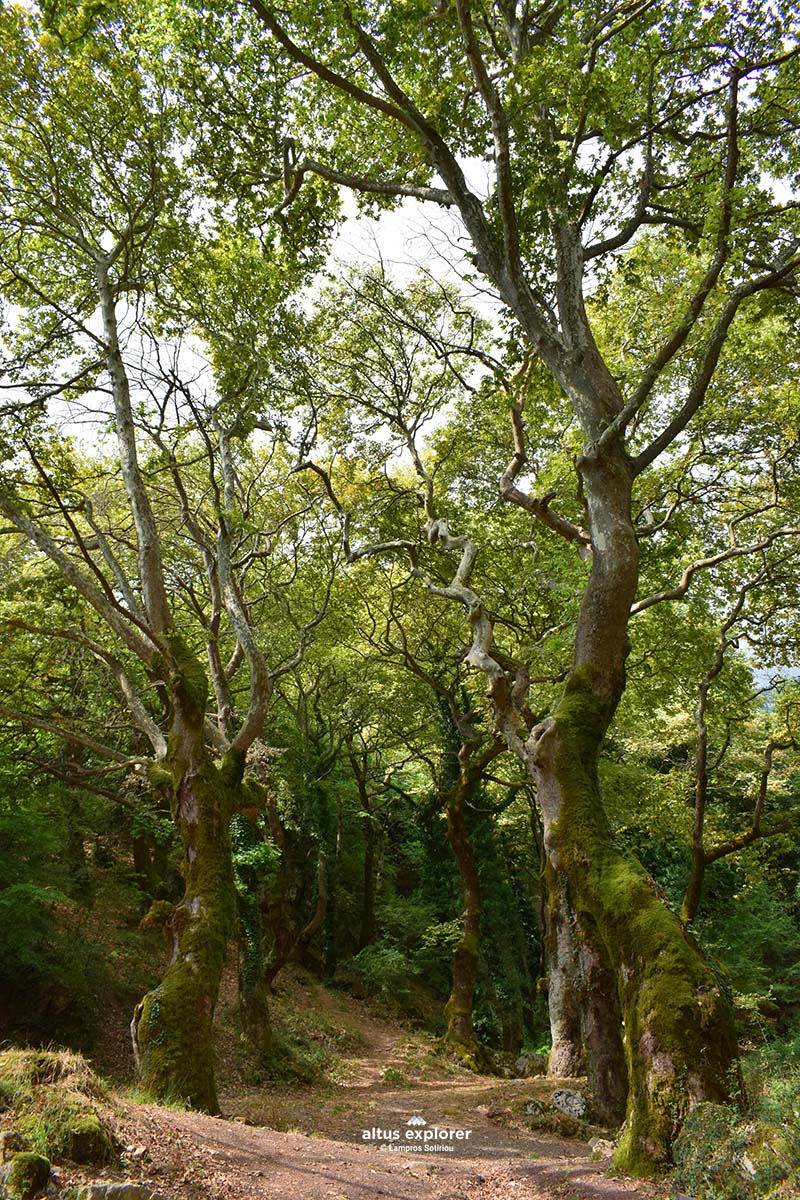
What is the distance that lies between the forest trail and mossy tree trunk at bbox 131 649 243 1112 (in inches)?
27.2

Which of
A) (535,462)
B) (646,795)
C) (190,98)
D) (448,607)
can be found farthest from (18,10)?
(646,795)

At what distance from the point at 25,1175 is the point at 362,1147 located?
530 cm

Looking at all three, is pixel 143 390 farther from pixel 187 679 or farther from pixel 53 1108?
pixel 53 1108

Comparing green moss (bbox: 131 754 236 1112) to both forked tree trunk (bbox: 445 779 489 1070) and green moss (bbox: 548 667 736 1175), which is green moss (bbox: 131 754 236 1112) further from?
forked tree trunk (bbox: 445 779 489 1070)

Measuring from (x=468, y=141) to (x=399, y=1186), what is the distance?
35.4ft

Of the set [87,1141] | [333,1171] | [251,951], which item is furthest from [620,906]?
[251,951]

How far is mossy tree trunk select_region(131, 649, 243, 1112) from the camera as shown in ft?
21.7

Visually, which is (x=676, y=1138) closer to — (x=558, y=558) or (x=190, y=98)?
(x=558, y=558)

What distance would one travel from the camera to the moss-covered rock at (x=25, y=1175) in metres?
2.95

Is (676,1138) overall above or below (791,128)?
below

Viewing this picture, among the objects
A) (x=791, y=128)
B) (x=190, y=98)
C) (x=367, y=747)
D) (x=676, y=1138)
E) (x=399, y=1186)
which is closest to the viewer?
(x=676, y=1138)

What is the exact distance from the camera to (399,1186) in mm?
5266

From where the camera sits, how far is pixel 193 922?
779cm

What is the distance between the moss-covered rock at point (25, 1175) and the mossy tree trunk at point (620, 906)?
3723 mm
